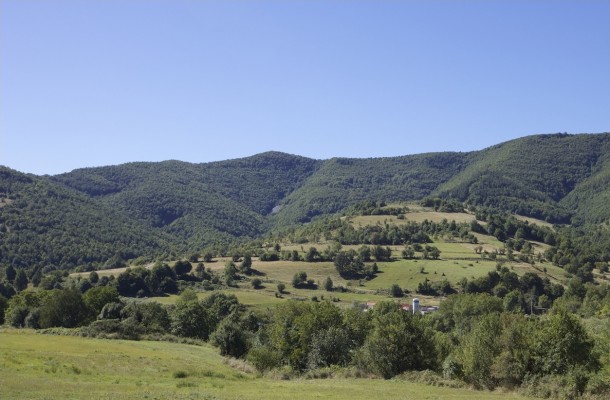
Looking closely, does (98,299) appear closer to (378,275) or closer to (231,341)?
(231,341)

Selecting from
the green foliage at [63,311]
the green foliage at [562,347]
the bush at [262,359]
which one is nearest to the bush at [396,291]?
the green foliage at [63,311]

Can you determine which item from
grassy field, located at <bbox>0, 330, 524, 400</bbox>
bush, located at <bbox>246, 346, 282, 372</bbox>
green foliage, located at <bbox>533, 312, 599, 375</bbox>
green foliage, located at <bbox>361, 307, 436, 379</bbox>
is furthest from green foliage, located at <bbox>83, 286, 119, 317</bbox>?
green foliage, located at <bbox>533, 312, 599, 375</bbox>

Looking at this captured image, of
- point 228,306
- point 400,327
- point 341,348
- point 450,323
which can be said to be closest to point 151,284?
point 228,306

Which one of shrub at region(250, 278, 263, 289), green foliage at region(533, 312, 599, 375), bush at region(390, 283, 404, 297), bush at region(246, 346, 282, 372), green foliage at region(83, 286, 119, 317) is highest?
green foliage at region(533, 312, 599, 375)

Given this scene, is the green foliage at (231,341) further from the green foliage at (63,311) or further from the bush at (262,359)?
the green foliage at (63,311)

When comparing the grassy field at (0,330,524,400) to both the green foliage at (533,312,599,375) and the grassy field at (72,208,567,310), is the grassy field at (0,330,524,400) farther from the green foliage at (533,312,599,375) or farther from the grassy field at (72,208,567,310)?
the grassy field at (72,208,567,310)

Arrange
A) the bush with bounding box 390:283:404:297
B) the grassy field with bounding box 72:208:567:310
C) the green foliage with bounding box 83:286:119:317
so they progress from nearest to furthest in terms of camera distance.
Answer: the green foliage with bounding box 83:286:119:317
the grassy field with bounding box 72:208:567:310
the bush with bounding box 390:283:404:297

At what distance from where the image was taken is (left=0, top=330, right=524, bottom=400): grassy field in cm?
3341

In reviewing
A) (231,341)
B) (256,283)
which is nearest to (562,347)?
(231,341)

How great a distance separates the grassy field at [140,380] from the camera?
3341 cm

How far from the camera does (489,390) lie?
47250 millimetres

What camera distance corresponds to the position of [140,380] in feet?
134

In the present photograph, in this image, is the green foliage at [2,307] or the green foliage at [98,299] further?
the green foliage at [2,307]

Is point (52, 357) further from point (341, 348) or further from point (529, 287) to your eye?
point (529, 287)
